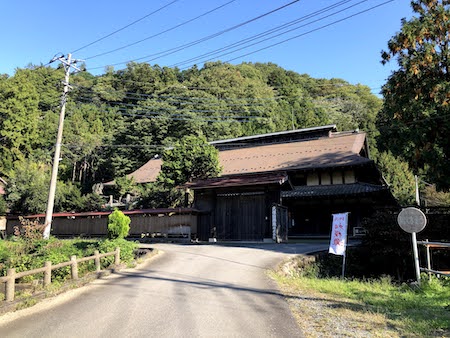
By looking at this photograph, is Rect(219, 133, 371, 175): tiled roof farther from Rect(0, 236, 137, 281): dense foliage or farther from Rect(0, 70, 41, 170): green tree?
Rect(0, 70, 41, 170): green tree

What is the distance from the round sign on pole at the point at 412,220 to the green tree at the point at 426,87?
Answer: 685 cm

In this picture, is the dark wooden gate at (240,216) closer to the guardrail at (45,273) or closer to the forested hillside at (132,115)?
the guardrail at (45,273)

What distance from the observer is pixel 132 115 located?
49.1 metres

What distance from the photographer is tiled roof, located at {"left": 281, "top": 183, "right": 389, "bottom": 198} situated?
69.4ft

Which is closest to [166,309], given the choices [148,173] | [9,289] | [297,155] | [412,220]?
[9,289]

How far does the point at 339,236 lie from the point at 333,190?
Answer: 11155 millimetres

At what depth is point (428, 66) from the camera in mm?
14719

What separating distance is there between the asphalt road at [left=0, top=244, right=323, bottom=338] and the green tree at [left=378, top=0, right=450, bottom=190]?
9.96 metres

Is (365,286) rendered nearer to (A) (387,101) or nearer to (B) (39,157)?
(A) (387,101)

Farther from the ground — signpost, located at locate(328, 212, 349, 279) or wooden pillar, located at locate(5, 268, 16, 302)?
signpost, located at locate(328, 212, 349, 279)

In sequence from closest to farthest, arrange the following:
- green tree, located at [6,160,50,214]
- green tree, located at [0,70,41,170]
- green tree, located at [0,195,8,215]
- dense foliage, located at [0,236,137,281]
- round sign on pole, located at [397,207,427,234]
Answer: round sign on pole, located at [397,207,427,234] < dense foliage, located at [0,236,137,281] < green tree, located at [0,195,8,215] < green tree, located at [6,160,50,214] < green tree, located at [0,70,41,170]

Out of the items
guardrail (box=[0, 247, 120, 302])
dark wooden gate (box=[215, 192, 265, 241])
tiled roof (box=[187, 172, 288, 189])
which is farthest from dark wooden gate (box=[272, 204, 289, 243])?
guardrail (box=[0, 247, 120, 302])

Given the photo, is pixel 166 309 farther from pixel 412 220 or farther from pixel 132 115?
pixel 132 115

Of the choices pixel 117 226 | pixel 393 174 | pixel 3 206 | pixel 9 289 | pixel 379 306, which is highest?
pixel 393 174
